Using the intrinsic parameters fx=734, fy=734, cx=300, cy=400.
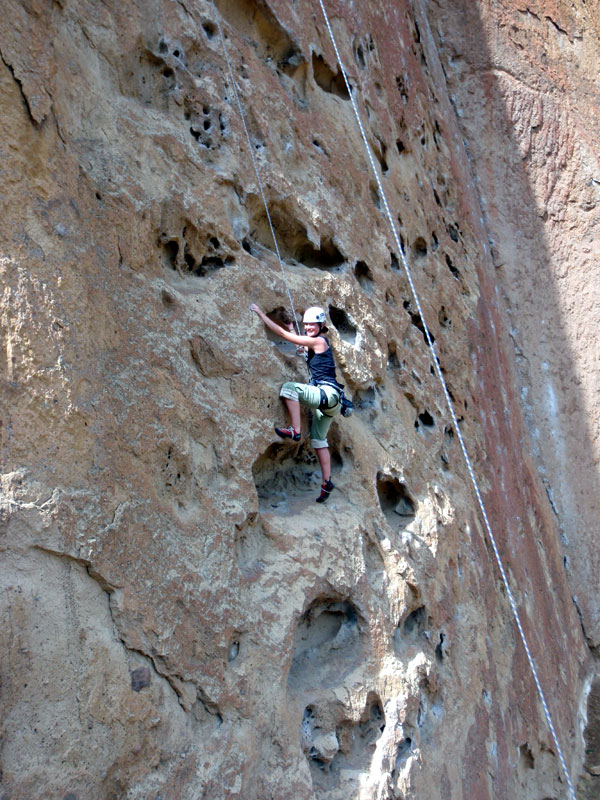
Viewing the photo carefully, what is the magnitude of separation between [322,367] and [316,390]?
183 millimetres

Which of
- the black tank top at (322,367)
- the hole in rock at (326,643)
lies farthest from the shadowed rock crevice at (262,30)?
the hole in rock at (326,643)

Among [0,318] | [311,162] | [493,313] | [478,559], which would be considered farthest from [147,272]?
[493,313]

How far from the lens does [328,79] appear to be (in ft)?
15.4

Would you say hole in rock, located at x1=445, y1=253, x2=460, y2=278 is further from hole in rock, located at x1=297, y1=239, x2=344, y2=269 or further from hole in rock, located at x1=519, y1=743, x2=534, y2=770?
hole in rock, located at x1=519, y1=743, x2=534, y2=770

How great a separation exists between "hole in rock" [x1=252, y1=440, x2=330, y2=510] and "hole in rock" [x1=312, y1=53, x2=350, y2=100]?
2434 millimetres

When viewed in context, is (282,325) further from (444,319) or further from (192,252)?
(444,319)

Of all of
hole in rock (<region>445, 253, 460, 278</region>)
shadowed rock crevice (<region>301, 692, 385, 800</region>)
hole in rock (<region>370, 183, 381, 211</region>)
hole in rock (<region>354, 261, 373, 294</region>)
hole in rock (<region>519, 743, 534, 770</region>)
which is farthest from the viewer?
hole in rock (<region>445, 253, 460, 278</region>)

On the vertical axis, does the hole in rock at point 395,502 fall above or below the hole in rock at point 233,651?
above

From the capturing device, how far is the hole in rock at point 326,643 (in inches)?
120

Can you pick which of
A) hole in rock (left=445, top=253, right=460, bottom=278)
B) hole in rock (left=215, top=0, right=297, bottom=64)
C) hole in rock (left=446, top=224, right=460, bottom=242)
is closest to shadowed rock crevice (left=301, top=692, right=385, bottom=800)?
hole in rock (left=215, top=0, right=297, bottom=64)

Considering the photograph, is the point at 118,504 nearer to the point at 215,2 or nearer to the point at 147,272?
the point at 147,272

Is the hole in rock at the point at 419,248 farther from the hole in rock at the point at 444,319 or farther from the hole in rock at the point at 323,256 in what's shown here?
the hole in rock at the point at 323,256

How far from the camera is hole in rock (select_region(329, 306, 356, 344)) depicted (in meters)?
4.03

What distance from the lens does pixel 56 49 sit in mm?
2848
